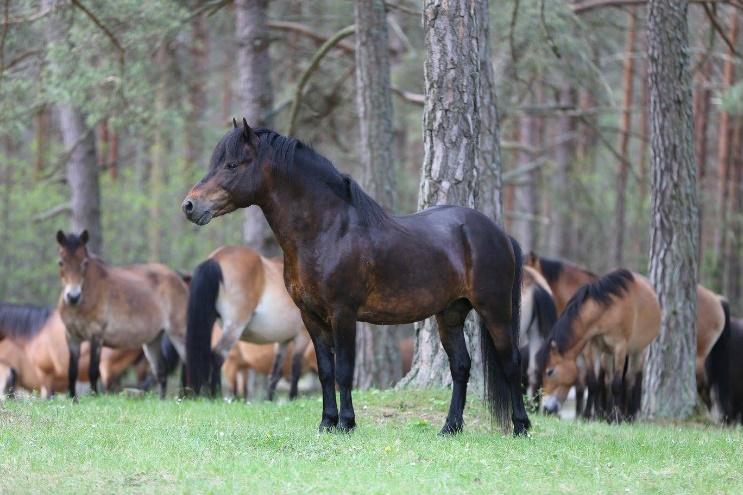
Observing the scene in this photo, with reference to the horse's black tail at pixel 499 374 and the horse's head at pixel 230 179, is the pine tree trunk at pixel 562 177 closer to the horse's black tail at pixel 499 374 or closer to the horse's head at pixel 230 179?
the horse's black tail at pixel 499 374

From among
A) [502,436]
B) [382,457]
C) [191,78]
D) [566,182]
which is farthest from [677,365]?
[566,182]

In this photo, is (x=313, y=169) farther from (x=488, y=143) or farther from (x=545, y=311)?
(x=545, y=311)

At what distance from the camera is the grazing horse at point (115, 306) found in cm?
1243

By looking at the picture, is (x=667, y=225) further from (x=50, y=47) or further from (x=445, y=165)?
(x=50, y=47)

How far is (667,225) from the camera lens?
41.9 ft

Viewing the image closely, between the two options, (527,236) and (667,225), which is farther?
(527,236)

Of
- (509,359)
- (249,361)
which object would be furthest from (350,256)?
(249,361)

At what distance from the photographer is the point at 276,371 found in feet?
46.7

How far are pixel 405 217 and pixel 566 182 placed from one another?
63.0 feet

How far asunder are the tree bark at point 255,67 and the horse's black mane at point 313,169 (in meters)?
8.56

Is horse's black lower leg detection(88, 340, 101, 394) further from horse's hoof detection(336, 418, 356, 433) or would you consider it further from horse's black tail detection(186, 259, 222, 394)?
horse's hoof detection(336, 418, 356, 433)

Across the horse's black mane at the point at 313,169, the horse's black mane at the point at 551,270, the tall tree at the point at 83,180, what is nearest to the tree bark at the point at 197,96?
the tall tree at the point at 83,180

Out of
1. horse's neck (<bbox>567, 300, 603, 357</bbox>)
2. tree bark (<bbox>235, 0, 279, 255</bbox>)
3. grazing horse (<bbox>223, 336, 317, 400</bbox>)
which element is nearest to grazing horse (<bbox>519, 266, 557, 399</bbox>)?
horse's neck (<bbox>567, 300, 603, 357</bbox>)

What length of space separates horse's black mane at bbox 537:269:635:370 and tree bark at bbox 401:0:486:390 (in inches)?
112
